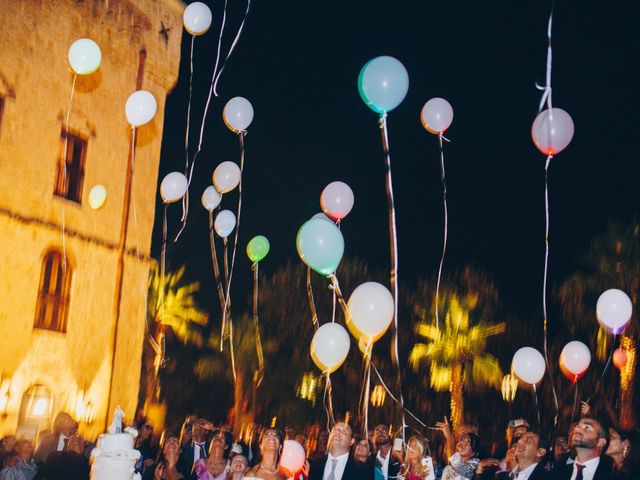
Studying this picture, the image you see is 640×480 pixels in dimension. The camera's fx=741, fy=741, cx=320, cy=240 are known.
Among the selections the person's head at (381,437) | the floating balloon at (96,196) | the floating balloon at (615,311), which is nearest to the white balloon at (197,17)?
the floating balloon at (96,196)

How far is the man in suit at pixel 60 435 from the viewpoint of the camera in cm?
872

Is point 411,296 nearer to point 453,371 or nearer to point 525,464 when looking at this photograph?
point 453,371

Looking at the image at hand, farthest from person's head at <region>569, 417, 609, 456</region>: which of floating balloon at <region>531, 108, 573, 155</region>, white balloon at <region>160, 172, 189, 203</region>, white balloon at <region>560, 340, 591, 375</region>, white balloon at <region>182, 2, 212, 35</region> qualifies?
white balloon at <region>160, 172, 189, 203</region>

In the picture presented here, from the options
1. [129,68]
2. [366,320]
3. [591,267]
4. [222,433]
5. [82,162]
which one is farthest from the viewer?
[591,267]

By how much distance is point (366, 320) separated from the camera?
25.3 ft

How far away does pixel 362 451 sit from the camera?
6594 mm

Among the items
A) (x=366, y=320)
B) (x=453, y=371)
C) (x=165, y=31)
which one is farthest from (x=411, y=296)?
(x=366, y=320)

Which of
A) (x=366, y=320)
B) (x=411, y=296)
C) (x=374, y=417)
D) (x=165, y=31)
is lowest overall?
(x=374, y=417)

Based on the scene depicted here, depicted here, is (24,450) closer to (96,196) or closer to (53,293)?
(53,293)

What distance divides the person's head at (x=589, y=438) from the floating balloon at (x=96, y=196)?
1157 centimetres

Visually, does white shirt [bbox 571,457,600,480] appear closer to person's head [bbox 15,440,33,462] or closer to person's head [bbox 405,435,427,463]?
person's head [bbox 405,435,427,463]

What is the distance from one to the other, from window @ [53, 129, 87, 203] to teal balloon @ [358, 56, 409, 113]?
26.9 ft

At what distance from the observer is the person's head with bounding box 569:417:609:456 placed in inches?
214

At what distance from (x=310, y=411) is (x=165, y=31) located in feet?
47.8
